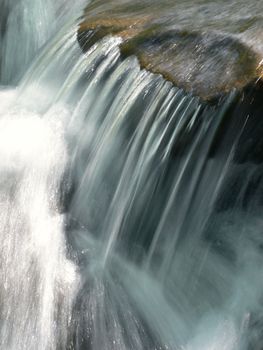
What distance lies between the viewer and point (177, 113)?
17.2ft

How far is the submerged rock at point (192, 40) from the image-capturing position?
5.14 m

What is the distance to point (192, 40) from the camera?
5.97 metres

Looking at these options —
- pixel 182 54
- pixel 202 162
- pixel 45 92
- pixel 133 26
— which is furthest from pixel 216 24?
pixel 45 92

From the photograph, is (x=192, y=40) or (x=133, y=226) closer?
(x=133, y=226)

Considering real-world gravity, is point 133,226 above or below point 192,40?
below

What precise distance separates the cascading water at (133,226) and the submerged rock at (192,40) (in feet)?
0.59

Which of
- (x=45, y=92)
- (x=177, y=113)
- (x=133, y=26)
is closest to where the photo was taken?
(x=177, y=113)

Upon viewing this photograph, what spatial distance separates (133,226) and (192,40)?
84.5 inches

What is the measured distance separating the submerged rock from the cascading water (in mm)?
181

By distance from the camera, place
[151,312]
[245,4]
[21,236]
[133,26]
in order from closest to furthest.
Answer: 1. [151,312]
2. [21,236]
3. [245,4]
4. [133,26]

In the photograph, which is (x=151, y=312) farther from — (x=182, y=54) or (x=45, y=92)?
(x=45, y=92)

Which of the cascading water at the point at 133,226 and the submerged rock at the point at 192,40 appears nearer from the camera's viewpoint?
the cascading water at the point at 133,226

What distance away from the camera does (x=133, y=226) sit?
18.2 ft

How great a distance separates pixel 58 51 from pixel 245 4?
9.68ft
